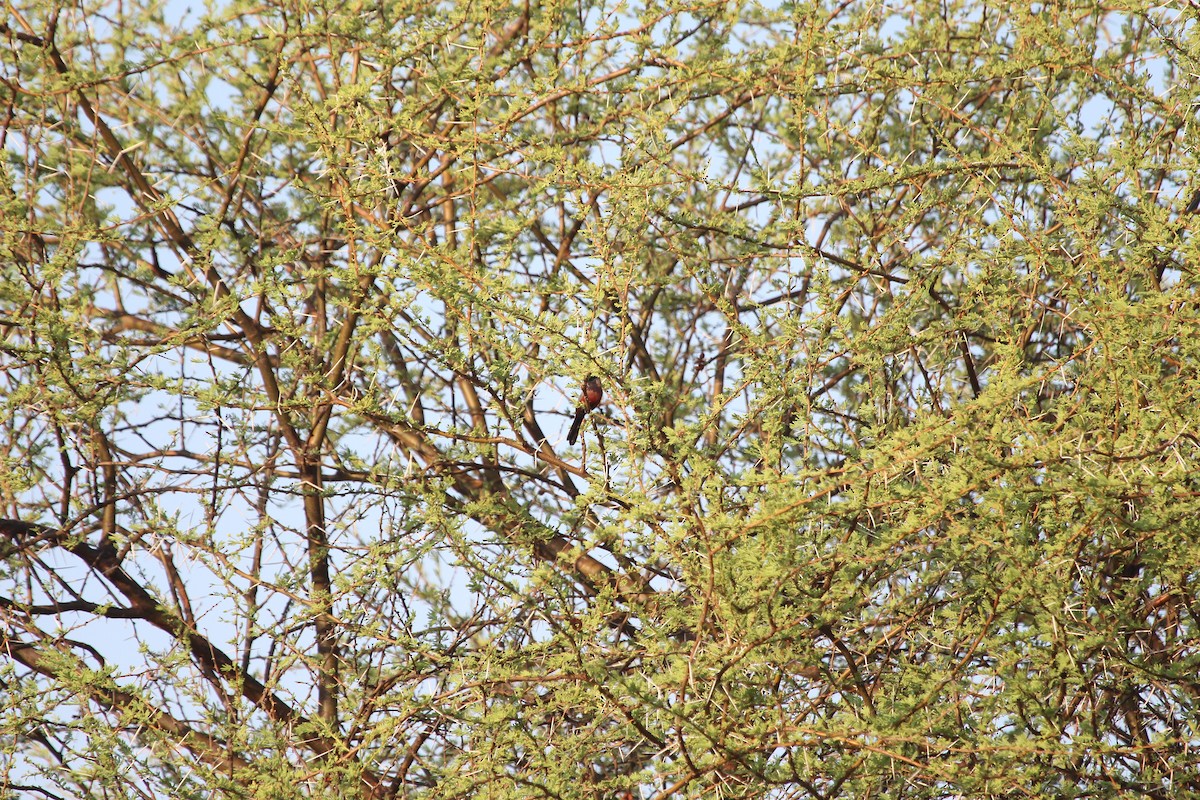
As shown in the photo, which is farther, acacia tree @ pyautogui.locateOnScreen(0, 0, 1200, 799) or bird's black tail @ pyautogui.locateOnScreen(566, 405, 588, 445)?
bird's black tail @ pyautogui.locateOnScreen(566, 405, 588, 445)

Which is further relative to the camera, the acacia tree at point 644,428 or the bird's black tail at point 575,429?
the bird's black tail at point 575,429

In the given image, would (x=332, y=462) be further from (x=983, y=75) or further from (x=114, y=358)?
(x=983, y=75)

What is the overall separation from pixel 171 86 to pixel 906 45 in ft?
9.41

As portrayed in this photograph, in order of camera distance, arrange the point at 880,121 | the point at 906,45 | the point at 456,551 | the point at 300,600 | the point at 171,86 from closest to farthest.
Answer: the point at 456,551
the point at 300,600
the point at 906,45
the point at 880,121
the point at 171,86

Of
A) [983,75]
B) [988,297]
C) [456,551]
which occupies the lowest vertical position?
[456,551]

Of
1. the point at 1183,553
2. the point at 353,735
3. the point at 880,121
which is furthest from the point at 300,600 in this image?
the point at 880,121

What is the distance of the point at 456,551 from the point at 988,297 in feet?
5.57

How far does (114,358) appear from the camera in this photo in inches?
160

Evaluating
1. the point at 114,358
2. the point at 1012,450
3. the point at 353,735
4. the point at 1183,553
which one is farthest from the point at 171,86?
the point at 1183,553

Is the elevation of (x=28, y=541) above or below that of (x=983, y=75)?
below

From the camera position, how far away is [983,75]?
4.13 meters

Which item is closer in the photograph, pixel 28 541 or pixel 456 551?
pixel 456 551

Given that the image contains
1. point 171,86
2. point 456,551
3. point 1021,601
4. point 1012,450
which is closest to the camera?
point 1021,601

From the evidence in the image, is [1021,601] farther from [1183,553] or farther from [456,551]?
[456,551]
